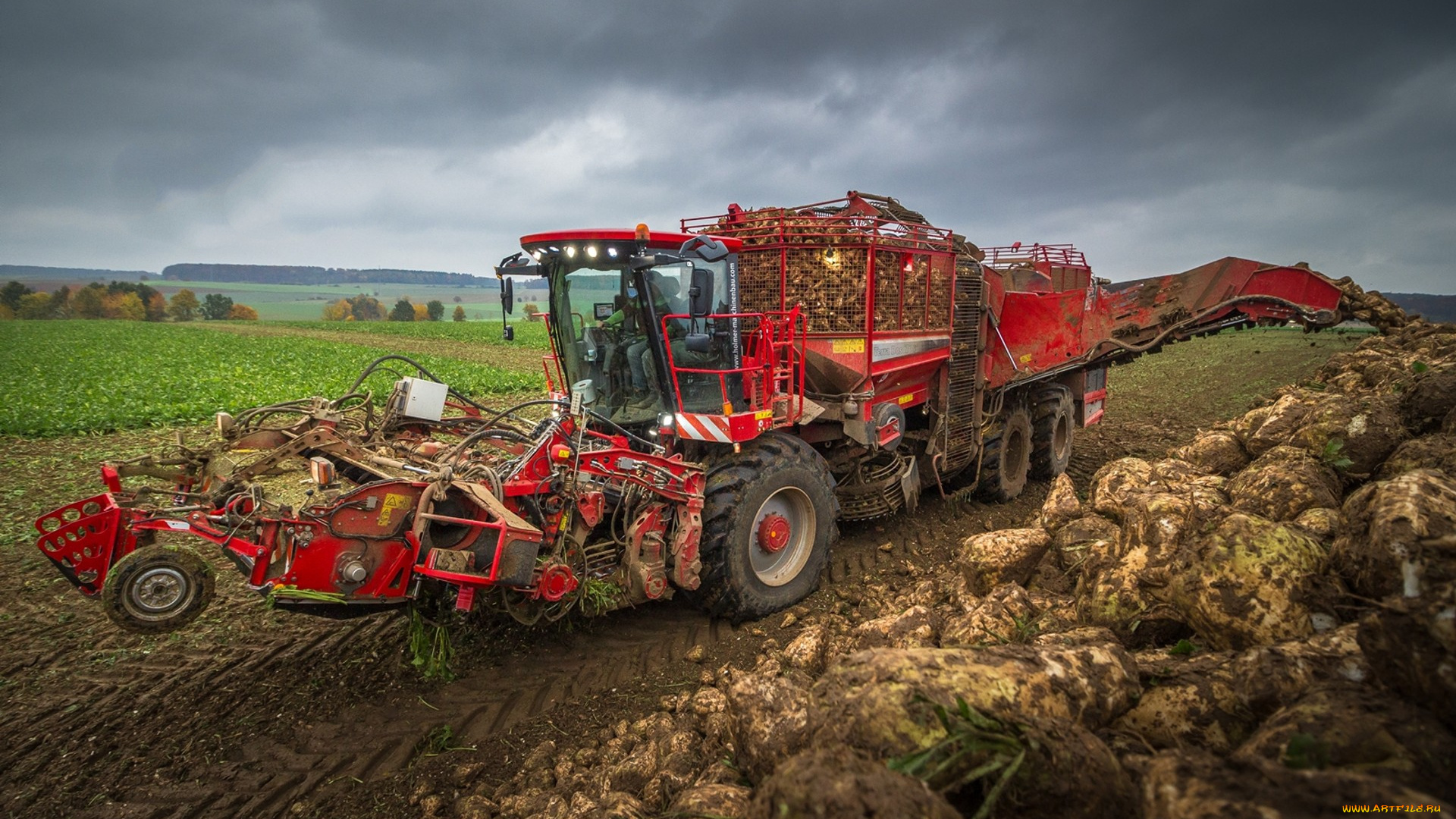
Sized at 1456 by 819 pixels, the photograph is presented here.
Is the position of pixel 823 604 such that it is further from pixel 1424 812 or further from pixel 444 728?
pixel 1424 812

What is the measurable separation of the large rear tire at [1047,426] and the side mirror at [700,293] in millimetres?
5532

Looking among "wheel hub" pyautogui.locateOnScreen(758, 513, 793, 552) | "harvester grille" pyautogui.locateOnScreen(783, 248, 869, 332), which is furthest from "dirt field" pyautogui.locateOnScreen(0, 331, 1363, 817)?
"harvester grille" pyautogui.locateOnScreen(783, 248, 869, 332)

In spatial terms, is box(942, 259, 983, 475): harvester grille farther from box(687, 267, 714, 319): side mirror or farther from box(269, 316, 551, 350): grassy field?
box(269, 316, 551, 350): grassy field

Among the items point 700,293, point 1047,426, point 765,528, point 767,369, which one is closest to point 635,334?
point 700,293

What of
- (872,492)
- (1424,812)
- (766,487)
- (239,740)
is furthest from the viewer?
(872,492)

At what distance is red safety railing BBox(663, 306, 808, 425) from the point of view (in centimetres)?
521

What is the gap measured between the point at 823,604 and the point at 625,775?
2711 millimetres

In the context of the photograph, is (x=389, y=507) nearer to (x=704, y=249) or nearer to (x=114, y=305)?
(x=704, y=249)

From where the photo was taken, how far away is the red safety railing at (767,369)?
5.21 meters

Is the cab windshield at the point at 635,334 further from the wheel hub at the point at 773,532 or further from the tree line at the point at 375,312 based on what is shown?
the tree line at the point at 375,312

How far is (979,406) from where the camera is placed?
308 inches

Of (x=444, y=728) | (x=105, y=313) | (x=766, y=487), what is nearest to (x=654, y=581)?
(x=766, y=487)

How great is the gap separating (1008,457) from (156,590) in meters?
8.12

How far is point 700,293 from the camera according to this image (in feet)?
16.6
